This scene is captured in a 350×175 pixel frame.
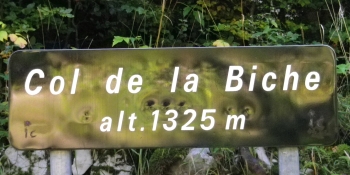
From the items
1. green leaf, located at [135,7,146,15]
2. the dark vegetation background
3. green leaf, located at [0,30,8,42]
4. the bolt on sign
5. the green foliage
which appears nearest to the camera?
the bolt on sign

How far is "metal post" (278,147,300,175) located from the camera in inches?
57.8

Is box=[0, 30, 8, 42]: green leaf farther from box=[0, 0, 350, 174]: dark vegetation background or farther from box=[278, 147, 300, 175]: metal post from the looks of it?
box=[278, 147, 300, 175]: metal post

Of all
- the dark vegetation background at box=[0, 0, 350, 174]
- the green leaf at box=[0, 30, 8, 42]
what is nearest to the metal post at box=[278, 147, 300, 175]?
the dark vegetation background at box=[0, 0, 350, 174]

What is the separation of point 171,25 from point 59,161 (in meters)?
2.57

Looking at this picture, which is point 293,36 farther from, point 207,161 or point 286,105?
point 286,105

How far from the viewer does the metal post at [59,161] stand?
147cm

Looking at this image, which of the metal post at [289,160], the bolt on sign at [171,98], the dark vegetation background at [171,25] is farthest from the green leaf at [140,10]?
the metal post at [289,160]

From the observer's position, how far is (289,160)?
147 cm

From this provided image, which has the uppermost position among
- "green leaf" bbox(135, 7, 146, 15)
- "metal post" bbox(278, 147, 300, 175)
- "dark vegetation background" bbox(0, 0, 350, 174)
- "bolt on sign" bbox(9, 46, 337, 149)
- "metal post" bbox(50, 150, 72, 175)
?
"bolt on sign" bbox(9, 46, 337, 149)

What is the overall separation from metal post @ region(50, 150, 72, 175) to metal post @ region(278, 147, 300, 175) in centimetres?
72

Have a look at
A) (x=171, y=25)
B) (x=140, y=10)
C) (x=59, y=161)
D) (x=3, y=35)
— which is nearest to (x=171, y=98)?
(x=59, y=161)

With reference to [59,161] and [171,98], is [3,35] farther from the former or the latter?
[171,98]

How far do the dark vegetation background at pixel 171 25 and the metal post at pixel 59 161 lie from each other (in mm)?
1346

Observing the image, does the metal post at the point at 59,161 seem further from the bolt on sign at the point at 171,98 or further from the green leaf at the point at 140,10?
the green leaf at the point at 140,10
